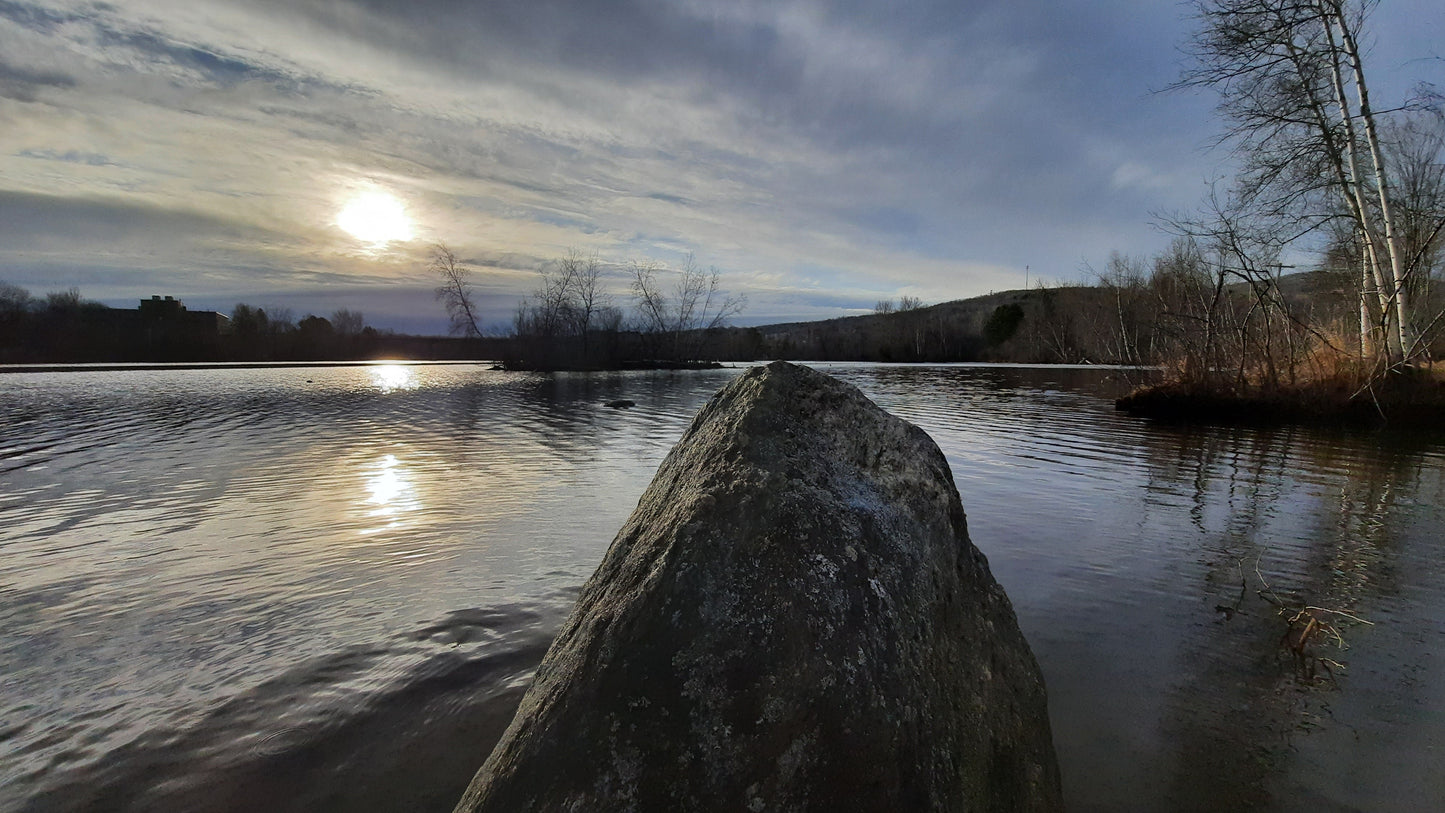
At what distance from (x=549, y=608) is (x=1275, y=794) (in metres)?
3.73

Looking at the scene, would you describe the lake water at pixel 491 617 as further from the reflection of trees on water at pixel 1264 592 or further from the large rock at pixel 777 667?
the large rock at pixel 777 667

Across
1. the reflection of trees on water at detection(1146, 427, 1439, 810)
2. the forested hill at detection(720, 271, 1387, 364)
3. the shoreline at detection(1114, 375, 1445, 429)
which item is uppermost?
the forested hill at detection(720, 271, 1387, 364)

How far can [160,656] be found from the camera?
3.58m

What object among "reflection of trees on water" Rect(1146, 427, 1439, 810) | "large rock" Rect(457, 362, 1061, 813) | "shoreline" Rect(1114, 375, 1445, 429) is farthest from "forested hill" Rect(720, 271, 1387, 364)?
"large rock" Rect(457, 362, 1061, 813)

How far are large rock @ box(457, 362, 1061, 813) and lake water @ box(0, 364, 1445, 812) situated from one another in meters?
0.95

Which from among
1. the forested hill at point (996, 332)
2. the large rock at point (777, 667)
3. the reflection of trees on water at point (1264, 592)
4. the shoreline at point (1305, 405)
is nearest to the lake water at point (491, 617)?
the reflection of trees on water at point (1264, 592)

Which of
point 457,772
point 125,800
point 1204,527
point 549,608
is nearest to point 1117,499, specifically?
point 1204,527

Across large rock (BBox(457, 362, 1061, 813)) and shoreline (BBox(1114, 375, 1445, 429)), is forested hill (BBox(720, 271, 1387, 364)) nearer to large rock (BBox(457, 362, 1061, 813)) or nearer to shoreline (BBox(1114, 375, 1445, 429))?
shoreline (BBox(1114, 375, 1445, 429))

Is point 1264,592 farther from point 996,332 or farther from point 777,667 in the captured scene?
point 996,332

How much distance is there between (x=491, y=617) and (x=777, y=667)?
9.98 ft

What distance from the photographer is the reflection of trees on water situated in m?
2.66

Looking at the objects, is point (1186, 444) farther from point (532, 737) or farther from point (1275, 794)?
point (532, 737)

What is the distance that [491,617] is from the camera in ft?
13.5

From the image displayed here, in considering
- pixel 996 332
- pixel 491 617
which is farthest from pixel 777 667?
pixel 996 332
